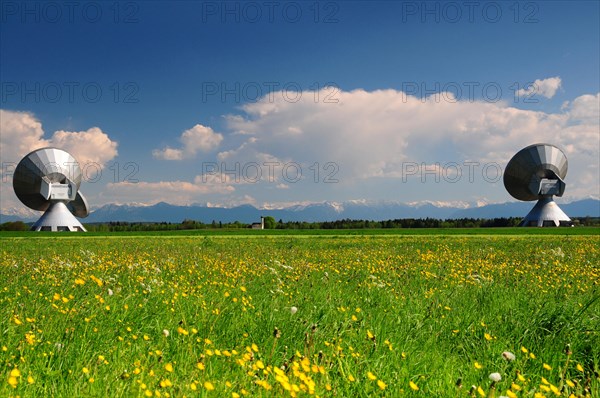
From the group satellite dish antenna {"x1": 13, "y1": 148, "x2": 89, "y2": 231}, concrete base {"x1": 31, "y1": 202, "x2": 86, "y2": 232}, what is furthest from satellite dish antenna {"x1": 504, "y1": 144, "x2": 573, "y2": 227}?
satellite dish antenna {"x1": 13, "y1": 148, "x2": 89, "y2": 231}

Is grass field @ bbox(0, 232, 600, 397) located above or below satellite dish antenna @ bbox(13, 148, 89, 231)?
below

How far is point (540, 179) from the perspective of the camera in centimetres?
Answer: 7781

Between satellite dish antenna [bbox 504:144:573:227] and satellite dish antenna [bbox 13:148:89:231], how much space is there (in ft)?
236

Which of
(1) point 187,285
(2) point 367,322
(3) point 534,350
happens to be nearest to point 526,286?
(3) point 534,350

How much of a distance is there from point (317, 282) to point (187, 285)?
2649 mm

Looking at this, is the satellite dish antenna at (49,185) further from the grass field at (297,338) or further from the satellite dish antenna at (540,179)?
the satellite dish antenna at (540,179)

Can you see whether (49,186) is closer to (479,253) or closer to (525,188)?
(479,253)

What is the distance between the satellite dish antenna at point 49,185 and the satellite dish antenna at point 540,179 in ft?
236

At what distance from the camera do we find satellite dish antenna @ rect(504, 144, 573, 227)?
7731cm

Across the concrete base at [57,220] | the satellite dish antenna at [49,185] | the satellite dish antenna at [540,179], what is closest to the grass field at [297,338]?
the satellite dish antenna at [49,185]

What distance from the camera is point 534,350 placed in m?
5.94

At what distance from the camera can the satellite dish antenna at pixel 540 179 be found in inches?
3044

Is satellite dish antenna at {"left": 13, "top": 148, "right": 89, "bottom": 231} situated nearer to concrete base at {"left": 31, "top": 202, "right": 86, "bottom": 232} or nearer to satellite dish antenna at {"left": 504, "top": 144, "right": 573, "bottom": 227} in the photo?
concrete base at {"left": 31, "top": 202, "right": 86, "bottom": 232}

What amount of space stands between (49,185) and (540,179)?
3063 inches
